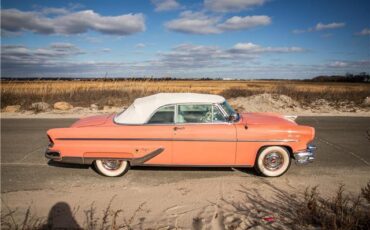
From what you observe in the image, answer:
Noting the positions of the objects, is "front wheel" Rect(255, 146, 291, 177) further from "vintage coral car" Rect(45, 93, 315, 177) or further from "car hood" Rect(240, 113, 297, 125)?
"car hood" Rect(240, 113, 297, 125)

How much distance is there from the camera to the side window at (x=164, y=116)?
5.34 meters

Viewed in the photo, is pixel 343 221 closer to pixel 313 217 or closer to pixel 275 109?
pixel 313 217

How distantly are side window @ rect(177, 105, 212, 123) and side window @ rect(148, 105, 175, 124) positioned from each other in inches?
5.0

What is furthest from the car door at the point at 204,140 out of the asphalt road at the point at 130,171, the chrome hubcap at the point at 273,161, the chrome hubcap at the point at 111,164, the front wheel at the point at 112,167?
the chrome hubcap at the point at 111,164

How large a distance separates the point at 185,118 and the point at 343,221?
296 centimetres

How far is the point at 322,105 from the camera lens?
1712cm

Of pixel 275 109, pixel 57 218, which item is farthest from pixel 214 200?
pixel 275 109

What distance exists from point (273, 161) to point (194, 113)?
5.56 feet

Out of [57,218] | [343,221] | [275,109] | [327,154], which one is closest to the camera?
[343,221]

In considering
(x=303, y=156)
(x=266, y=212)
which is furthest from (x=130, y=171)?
(x=303, y=156)

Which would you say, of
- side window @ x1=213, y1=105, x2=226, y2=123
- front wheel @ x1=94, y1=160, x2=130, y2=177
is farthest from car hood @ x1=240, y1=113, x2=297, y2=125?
front wheel @ x1=94, y1=160, x2=130, y2=177

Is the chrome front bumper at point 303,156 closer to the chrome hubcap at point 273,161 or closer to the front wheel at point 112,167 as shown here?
the chrome hubcap at point 273,161

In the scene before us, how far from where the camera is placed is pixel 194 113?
547cm

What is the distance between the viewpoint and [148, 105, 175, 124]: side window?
534 cm
